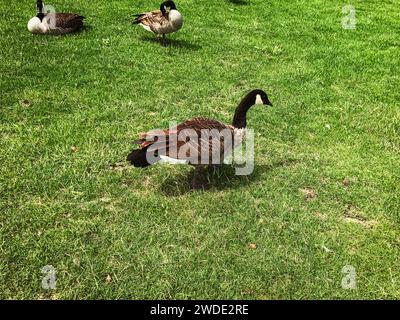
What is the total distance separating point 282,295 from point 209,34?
10.1 m

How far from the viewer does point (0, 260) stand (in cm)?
555

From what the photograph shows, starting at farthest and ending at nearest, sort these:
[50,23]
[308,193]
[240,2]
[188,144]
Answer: [240,2], [50,23], [308,193], [188,144]

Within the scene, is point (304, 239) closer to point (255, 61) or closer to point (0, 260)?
point (0, 260)

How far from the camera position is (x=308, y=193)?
7344mm

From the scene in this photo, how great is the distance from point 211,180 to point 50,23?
297 inches

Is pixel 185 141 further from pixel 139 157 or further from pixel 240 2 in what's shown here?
pixel 240 2

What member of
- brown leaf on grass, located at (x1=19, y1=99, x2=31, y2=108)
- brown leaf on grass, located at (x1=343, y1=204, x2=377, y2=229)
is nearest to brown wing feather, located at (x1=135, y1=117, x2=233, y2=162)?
brown leaf on grass, located at (x1=343, y1=204, x2=377, y2=229)

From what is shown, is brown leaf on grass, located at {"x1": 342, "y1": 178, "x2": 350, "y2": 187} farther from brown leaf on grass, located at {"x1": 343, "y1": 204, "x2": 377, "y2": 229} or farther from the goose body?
the goose body

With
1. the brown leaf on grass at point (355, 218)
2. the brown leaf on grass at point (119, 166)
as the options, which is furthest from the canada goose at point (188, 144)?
the brown leaf on grass at point (355, 218)

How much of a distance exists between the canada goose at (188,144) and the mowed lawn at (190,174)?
2.20 ft

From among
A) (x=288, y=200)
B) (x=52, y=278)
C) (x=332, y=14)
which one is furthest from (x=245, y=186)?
(x=332, y=14)

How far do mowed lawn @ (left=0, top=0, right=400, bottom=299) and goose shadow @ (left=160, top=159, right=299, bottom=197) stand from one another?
34mm

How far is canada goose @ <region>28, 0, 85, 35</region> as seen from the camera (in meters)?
11.9

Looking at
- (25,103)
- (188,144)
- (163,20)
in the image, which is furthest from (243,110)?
(163,20)
